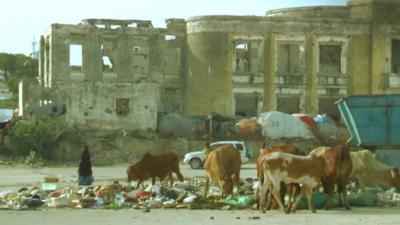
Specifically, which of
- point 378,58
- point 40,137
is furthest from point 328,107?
point 40,137

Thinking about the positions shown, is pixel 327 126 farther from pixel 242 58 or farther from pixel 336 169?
pixel 336 169

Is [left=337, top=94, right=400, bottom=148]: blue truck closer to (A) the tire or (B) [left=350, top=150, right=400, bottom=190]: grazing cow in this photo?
(B) [left=350, top=150, right=400, bottom=190]: grazing cow

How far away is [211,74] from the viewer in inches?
2183

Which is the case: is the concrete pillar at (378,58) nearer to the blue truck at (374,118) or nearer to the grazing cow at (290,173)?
the blue truck at (374,118)

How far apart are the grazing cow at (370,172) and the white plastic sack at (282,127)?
1021 inches

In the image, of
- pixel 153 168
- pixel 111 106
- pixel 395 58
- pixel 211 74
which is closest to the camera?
pixel 153 168

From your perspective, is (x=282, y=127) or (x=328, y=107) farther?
(x=328, y=107)

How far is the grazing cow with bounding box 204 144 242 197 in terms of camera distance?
2261 cm

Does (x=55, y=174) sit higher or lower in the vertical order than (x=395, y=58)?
lower

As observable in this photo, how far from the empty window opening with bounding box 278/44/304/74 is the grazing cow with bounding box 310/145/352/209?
37255mm

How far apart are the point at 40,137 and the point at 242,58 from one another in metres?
19.2

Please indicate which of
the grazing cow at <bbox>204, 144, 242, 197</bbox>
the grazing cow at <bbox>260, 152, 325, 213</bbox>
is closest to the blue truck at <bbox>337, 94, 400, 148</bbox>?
the grazing cow at <bbox>204, 144, 242, 197</bbox>

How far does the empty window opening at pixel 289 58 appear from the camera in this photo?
58.5 m

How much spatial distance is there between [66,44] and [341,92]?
18163mm
